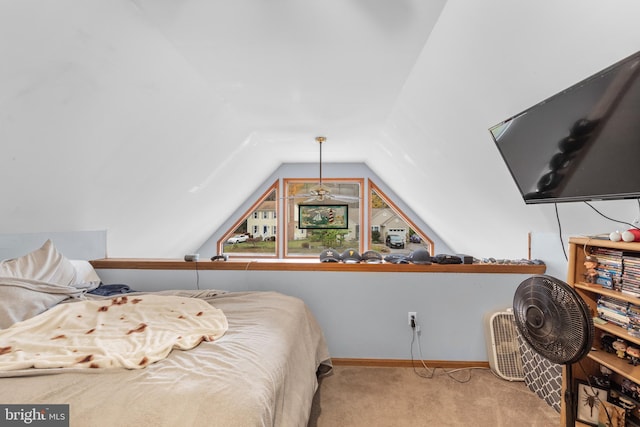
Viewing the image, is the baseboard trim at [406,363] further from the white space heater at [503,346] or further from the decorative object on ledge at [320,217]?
the decorative object on ledge at [320,217]

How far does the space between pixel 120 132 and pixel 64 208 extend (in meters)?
0.81

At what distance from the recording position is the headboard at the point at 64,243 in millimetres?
1979

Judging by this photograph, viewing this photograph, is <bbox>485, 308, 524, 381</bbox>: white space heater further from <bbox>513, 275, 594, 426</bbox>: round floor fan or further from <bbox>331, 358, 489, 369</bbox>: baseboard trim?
<bbox>513, 275, 594, 426</bbox>: round floor fan

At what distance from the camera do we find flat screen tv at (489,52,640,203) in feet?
3.31

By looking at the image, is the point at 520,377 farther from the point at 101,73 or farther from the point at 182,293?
the point at 101,73

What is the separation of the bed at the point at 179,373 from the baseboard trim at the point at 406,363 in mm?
749

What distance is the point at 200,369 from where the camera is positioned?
44.4 inches

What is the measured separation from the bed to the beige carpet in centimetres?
43

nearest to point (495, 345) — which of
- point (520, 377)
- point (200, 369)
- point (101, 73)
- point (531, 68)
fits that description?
point (520, 377)

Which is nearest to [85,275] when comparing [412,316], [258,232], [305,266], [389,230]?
[305,266]

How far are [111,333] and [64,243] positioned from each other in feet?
4.82

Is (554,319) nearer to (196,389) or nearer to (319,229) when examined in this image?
(196,389)

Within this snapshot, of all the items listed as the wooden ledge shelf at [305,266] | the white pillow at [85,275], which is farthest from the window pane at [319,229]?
the white pillow at [85,275]

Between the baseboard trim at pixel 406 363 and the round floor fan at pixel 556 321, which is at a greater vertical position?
the round floor fan at pixel 556 321
